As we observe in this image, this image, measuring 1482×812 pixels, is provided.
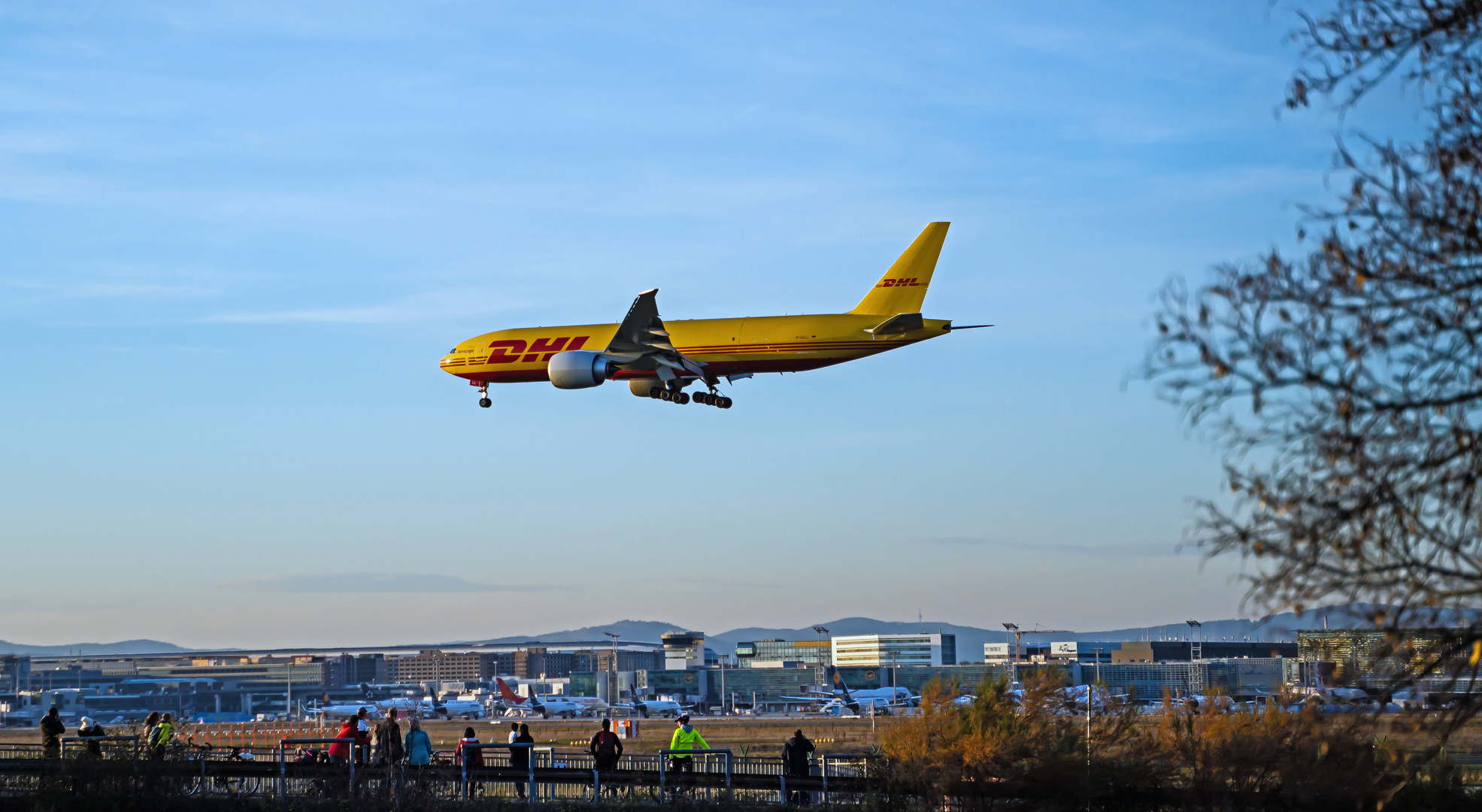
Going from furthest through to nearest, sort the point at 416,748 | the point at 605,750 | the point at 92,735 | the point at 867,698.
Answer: the point at 867,698 < the point at 92,735 < the point at 605,750 < the point at 416,748

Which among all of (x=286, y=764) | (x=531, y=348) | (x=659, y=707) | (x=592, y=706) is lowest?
(x=659, y=707)

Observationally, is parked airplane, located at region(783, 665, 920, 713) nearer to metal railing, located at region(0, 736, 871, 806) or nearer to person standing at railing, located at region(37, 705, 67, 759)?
metal railing, located at region(0, 736, 871, 806)

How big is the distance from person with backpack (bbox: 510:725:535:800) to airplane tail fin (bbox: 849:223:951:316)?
74.4ft

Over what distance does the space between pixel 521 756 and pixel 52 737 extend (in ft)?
28.4

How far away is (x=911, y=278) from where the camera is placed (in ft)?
149

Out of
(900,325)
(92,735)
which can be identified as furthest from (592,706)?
(92,735)

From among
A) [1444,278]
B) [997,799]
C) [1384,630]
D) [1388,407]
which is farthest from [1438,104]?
[997,799]

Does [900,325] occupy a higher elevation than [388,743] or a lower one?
higher

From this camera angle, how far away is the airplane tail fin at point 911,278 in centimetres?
4512

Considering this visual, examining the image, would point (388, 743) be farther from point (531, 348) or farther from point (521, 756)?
point (531, 348)

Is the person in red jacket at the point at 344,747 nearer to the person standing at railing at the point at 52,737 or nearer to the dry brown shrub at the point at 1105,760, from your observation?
the person standing at railing at the point at 52,737

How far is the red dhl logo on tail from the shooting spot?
4759 centimetres

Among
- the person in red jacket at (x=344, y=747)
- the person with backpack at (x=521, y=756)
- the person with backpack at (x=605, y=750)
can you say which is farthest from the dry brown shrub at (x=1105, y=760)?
the person in red jacket at (x=344, y=747)

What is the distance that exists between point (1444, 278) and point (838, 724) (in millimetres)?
79195
